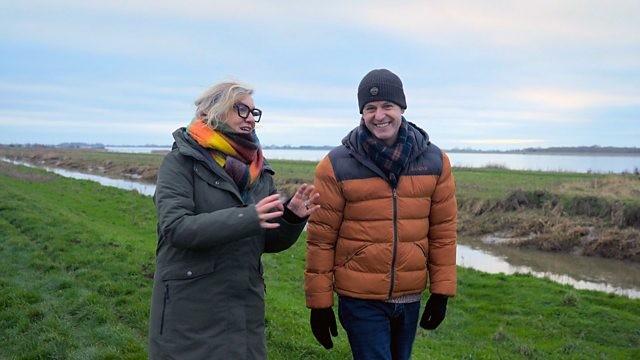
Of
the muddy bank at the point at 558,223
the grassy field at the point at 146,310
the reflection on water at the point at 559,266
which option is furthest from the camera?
the muddy bank at the point at 558,223

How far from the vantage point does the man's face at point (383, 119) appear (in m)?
3.66

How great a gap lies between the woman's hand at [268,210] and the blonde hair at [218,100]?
1.85 ft

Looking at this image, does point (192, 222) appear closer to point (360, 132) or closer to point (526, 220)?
point (360, 132)

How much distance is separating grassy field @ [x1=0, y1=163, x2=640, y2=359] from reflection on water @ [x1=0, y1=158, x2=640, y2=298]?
3.13 metres

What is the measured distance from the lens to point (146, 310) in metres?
7.03

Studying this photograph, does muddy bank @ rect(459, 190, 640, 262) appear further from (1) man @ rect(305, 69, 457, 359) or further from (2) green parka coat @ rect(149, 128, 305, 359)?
(2) green parka coat @ rect(149, 128, 305, 359)

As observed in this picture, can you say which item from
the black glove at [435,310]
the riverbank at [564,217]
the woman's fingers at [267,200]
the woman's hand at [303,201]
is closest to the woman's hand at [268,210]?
the woman's fingers at [267,200]

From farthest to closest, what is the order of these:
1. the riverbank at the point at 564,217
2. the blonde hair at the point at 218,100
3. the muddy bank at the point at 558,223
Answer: the riverbank at the point at 564,217, the muddy bank at the point at 558,223, the blonde hair at the point at 218,100

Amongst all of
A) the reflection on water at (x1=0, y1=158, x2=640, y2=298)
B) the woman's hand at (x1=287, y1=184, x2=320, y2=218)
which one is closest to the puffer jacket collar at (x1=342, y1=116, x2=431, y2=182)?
the woman's hand at (x1=287, y1=184, x2=320, y2=218)

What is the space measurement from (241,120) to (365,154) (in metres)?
0.94

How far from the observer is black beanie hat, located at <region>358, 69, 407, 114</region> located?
3.64m

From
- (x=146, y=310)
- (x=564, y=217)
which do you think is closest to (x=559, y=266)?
(x=564, y=217)

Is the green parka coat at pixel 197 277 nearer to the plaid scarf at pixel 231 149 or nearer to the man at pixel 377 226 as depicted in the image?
the plaid scarf at pixel 231 149

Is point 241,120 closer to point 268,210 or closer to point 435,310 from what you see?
point 268,210
